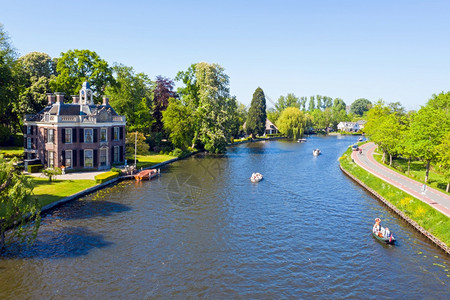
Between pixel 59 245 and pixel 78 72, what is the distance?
5791 cm

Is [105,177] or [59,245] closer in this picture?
[59,245]

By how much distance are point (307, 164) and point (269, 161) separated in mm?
9276

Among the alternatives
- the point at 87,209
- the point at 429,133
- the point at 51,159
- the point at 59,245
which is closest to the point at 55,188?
the point at 87,209

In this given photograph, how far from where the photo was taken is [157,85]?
10962 centimetres

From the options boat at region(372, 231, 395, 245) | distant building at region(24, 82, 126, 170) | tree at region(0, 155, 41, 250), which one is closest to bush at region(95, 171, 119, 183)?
distant building at region(24, 82, 126, 170)

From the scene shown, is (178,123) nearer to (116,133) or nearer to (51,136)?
(116,133)

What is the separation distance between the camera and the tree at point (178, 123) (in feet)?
294

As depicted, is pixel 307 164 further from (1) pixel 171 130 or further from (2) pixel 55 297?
(2) pixel 55 297

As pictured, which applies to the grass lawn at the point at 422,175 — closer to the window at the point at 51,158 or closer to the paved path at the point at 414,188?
the paved path at the point at 414,188

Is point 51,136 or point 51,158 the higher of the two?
point 51,136

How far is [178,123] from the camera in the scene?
89375mm

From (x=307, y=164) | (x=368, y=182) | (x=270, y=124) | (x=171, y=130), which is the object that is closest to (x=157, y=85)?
(x=171, y=130)

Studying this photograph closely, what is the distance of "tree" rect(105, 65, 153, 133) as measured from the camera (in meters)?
87.9

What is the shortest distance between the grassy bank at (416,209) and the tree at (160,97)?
62858 mm
